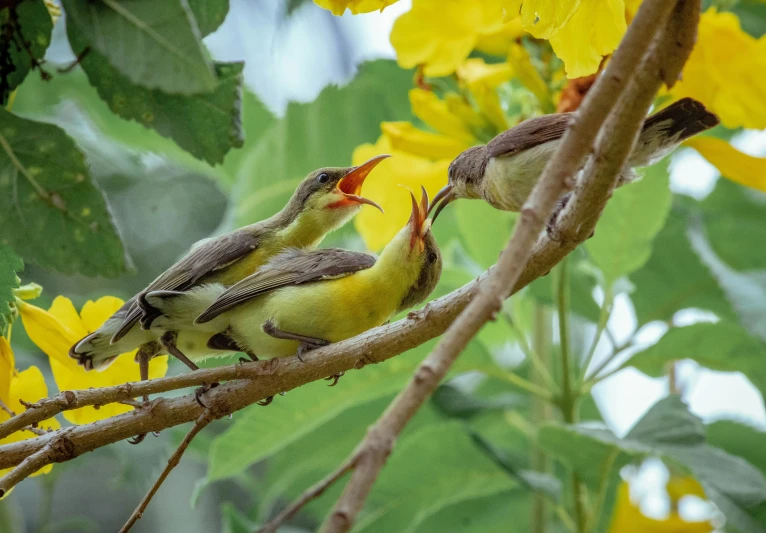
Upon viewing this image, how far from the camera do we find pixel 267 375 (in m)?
1.00

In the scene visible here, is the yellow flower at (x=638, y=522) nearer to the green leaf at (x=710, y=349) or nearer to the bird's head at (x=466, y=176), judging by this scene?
the green leaf at (x=710, y=349)

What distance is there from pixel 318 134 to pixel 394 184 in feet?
1.52

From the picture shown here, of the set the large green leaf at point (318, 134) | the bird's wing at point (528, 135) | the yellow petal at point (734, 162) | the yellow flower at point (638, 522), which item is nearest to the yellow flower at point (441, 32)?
the bird's wing at point (528, 135)

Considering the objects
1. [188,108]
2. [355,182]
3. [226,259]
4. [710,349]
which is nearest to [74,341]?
[226,259]

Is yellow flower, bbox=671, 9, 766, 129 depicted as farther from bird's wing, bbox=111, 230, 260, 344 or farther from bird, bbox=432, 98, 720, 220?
bird's wing, bbox=111, 230, 260, 344

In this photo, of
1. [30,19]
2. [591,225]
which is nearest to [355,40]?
[30,19]

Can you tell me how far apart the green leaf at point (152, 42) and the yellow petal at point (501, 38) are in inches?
25.4

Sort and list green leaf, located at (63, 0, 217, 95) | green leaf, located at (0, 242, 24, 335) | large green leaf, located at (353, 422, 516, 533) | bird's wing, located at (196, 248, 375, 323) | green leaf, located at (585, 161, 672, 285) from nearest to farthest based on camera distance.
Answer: green leaf, located at (63, 0, 217, 95), green leaf, located at (0, 242, 24, 335), bird's wing, located at (196, 248, 375, 323), green leaf, located at (585, 161, 672, 285), large green leaf, located at (353, 422, 516, 533)

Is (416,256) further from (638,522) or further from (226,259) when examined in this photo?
(638,522)

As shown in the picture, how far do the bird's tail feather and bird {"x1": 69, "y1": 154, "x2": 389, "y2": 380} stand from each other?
0.38 m

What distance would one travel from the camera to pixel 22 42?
92 cm

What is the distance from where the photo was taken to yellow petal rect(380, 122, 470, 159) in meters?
1.33

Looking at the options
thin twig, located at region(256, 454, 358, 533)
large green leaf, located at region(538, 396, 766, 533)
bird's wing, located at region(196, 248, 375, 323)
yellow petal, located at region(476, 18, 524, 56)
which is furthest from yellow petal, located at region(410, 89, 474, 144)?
thin twig, located at region(256, 454, 358, 533)

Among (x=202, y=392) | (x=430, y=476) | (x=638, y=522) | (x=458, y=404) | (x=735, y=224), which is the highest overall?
(x=202, y=392)
